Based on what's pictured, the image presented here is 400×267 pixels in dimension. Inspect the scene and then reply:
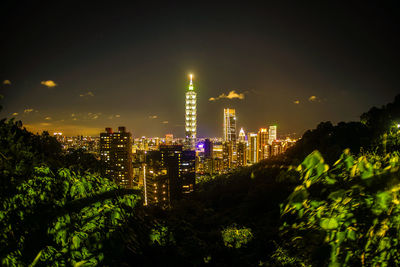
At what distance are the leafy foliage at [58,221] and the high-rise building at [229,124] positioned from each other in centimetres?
10419

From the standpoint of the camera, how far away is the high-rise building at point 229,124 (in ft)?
351

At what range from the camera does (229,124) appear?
110 metres

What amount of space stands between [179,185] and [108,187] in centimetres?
2705

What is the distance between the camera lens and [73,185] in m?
2.00

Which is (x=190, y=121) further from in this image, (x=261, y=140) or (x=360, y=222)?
(x=360, y=222)

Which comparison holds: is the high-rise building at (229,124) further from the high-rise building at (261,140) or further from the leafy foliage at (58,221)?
the leafy foliage at (58,221)

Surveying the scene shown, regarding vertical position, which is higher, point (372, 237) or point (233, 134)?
point (233, 134)

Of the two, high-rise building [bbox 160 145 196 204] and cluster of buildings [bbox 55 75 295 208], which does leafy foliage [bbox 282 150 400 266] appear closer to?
cluster of buildings [bbox 55 75 295 208]

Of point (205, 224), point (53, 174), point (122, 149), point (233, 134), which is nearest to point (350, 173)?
point (53, 174)

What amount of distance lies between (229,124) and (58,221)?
109 m

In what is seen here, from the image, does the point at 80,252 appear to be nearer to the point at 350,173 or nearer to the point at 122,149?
the point at 350,173

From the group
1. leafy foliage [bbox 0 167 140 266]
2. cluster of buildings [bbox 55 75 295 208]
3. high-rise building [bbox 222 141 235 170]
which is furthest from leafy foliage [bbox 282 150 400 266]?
high-rise building [bbox 222 141 235 170]

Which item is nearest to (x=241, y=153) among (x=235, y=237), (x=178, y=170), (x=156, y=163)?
(x=178, y=170)

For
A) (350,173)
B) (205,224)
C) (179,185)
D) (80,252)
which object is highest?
(350,173)
